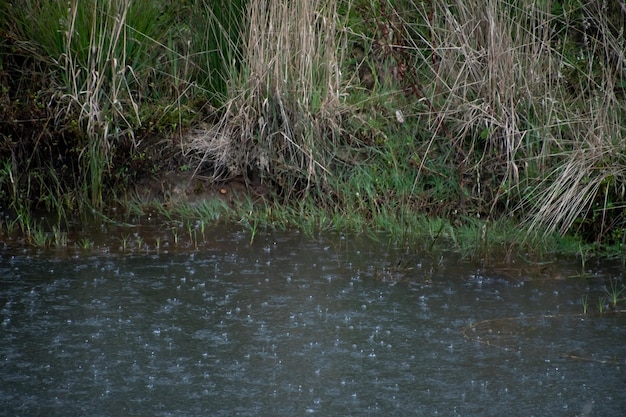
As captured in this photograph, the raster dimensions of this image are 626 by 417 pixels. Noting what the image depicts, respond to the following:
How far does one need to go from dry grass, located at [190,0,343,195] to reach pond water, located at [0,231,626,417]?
1.03 metres

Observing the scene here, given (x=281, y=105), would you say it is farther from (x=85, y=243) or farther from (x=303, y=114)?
(x=85, y=243)

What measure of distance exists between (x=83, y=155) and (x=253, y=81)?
4.05ft

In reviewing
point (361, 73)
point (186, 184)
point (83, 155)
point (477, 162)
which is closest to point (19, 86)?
point (83, 155)

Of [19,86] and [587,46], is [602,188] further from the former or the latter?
[19,86]

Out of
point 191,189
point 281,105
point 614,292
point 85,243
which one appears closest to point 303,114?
point 281,105

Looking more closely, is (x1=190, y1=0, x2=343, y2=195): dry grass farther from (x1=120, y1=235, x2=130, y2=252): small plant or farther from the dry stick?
(x1=120, y1=235, x2=130, y2=252): small plant

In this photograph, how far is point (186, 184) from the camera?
6.79 m

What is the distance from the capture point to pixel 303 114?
21.6 feet

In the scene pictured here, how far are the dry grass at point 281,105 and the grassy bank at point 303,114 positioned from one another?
0.5 inches

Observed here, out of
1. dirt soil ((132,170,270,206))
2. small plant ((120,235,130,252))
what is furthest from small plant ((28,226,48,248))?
dirt soil ((132,170,270,206))

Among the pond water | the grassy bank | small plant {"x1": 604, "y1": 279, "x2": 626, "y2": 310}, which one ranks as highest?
the grassy bank

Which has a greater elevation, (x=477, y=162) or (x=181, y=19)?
(x=181, y=19)

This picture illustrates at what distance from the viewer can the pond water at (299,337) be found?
3.64 meters

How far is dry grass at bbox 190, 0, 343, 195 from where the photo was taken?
21.7 ft
